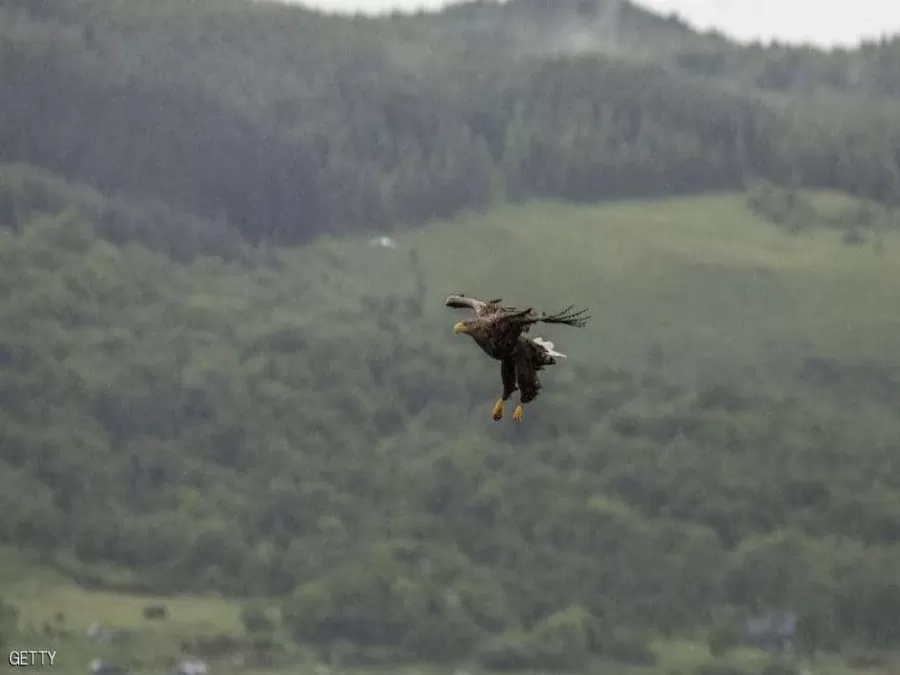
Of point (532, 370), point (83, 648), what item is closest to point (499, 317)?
point (532, 370)

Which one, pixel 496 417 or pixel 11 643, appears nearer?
pixel 496 417

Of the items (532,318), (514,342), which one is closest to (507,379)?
(514,342)

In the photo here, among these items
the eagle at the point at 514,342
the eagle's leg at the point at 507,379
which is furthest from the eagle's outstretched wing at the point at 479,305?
the eagle's leg at the point at 507,379

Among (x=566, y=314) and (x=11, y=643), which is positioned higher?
(x=566, y=314)

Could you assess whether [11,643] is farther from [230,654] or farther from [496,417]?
[496,417]

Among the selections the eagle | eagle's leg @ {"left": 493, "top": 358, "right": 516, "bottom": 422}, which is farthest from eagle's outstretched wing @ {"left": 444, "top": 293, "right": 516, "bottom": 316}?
eagle's leg @ {"left": 493, "top": 358, "right": 516, "bottom": 422}

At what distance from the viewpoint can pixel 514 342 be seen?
73.8 ft

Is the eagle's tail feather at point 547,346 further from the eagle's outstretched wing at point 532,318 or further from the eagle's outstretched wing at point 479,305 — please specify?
the eagle's outstretched wing at point 532,318

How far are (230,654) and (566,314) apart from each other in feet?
593

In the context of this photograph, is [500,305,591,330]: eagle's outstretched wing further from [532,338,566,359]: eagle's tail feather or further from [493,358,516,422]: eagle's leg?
[532,338,566,359]: eagle's tail feather

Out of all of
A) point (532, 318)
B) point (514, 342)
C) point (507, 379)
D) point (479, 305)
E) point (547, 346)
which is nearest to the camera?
point (532, 318)

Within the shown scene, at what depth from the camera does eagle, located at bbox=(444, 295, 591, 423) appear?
71.9ft

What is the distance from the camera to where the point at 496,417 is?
912 inches

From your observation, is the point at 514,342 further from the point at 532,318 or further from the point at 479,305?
the point at 532,318
